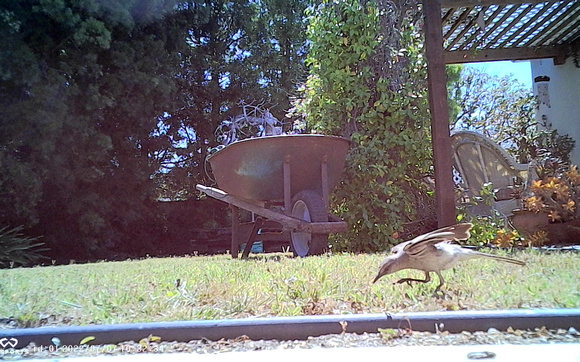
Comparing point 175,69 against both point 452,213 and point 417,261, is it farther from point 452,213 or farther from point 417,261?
point 417,261

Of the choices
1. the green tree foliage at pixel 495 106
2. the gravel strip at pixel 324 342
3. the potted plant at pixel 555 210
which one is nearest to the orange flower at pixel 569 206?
the potted plant at pixel 555 210

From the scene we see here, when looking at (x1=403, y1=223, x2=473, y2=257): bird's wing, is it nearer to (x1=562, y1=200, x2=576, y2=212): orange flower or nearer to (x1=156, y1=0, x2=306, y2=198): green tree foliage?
(x1=562, y1=200, x2=576, y2=212): orange flower

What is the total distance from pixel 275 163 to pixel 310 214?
0.53 m

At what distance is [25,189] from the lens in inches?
273

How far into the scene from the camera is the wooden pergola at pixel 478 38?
12.9ft

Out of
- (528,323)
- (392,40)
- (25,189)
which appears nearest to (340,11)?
(392,40)

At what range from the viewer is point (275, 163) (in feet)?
13.1

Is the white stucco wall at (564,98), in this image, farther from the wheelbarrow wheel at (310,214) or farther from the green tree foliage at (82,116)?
the green tree foliage at (82,116)

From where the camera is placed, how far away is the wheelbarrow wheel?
3.72 metres

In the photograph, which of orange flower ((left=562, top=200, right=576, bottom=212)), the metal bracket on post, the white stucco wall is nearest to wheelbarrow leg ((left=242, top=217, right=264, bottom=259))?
the metal bracket on post

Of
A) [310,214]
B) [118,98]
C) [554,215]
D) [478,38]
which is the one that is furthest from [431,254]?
[118,98]

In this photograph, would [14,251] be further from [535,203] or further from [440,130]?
[535,203]

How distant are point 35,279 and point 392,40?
353cm

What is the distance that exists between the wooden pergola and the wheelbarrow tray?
2.62 ft
